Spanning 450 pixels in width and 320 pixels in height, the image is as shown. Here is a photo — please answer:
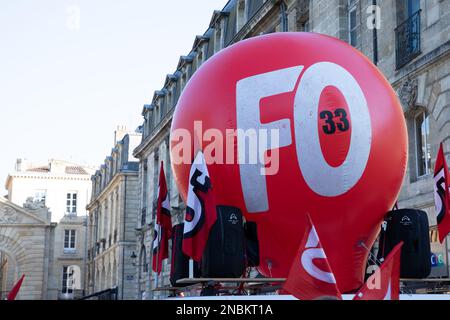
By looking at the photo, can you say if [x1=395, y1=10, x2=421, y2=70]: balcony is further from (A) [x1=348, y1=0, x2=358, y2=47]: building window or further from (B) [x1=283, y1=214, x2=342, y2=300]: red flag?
(B) [x1=283, y1=214, x2=342, y2=300]: red flag

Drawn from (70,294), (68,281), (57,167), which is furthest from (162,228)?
(57,167)

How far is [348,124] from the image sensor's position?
5930 mm

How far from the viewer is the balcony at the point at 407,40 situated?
1479 cm

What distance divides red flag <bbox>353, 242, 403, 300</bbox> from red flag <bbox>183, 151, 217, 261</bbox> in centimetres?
175

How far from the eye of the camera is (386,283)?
3.99 m

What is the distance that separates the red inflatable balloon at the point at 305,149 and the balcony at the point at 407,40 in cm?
897

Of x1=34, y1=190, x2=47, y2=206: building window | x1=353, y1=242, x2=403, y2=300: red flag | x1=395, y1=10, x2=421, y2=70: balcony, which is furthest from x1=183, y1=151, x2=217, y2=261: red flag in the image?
x1=34, y1=190, x2=47, y2=206: building window

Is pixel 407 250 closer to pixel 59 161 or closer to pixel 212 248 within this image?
pixel 212 248

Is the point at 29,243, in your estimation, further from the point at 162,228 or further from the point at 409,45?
the point at 162,228

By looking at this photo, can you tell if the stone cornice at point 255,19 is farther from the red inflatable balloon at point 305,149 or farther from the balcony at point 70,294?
the balcony at point 70,294

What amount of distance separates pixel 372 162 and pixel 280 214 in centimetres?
85

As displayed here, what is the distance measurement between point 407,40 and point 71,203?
218 ft

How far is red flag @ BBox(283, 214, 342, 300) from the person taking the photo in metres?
4.29

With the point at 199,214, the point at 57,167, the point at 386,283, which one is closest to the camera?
the point at 386,283
